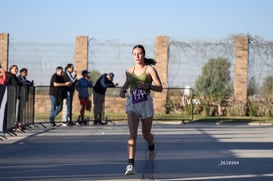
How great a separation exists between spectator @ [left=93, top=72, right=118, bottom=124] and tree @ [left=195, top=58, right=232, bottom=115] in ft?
22.6

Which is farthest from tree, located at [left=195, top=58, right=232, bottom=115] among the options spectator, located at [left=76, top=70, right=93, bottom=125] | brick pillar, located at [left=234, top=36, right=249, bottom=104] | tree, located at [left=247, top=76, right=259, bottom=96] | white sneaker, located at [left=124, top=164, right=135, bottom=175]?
white sneaker, located at [left=124, top=164, right=135, bottom=175]

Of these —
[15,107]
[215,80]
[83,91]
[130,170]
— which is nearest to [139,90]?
[130,170]

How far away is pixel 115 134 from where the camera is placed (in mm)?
18703

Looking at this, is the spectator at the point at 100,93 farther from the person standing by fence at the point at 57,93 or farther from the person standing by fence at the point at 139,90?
the person standing by fence at the point at 139,90

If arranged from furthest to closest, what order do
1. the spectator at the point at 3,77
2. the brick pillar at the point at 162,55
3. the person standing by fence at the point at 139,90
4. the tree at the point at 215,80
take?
the tree at the point at 215,80 → the brick pillar at the point at 162,55 → the spectator at the point at 3,77 → the person standing by fence at the point at 139,90

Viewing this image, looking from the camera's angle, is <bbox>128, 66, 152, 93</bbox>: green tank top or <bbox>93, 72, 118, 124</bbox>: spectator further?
<bbox>93, 72, 118, 124</bbox>: spectator

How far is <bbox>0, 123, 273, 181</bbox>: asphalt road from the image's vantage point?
10.6 m

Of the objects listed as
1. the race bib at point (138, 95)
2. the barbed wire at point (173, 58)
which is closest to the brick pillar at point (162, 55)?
the barbed wire at point (173, 58)

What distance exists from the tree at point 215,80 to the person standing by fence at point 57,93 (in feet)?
28.9

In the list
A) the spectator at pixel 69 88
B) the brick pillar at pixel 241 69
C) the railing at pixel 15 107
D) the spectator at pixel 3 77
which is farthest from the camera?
the brick pillar at pixel 241 69

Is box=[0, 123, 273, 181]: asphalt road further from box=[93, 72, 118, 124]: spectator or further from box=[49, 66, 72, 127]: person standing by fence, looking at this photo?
box=[93, 72, 118, 124]: spectator

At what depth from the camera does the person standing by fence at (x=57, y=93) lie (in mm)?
21953

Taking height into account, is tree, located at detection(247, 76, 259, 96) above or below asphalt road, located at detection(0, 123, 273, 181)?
above

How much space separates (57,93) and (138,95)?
1140 centimetres
